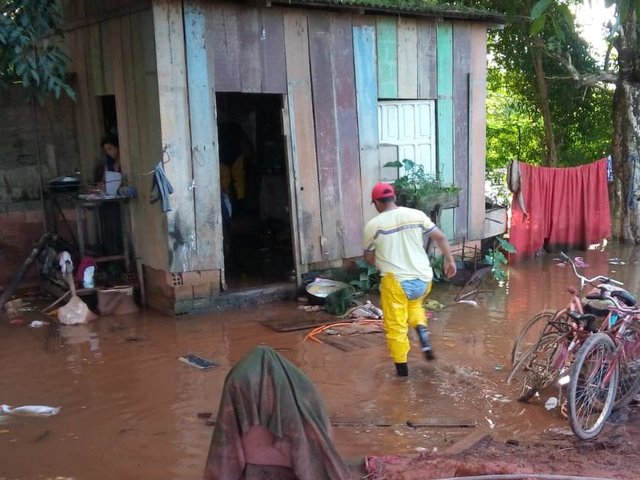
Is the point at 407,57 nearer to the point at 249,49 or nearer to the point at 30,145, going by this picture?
the point at 249,49

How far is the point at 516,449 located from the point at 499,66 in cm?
1336

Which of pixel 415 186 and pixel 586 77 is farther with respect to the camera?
pixel 586 77

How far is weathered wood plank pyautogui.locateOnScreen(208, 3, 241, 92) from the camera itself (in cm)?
830

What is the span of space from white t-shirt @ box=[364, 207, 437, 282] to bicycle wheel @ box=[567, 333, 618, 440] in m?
1.72

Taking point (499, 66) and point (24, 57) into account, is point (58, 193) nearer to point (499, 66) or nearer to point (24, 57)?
point (24, 57)

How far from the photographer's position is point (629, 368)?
5.22 meters

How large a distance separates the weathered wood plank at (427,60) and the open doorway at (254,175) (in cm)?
274

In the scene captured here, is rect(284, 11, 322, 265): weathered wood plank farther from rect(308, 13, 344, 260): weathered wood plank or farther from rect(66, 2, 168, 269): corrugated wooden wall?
rect(66, 2, 168, 269): corrugated wooden wall

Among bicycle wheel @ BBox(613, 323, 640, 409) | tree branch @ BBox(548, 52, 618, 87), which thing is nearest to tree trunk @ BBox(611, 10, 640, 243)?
tree branch @ BBox(548, 52, 618, 87)

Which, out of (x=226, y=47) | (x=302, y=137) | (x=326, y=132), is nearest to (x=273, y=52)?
(x=226, y=47)

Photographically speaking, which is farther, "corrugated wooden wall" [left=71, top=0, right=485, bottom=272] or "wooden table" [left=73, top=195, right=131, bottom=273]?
"wooden table" [left=73, top=195, right=131, bottom=273]

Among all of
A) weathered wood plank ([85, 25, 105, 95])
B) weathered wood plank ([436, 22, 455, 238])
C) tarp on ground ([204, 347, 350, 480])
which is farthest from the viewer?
weathered wood plank ([436, 22, 455, 238])

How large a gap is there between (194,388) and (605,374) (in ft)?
11.0

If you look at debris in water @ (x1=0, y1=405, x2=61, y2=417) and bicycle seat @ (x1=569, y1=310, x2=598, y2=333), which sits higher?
bicycle seat @ (x1=569, y1=310, x2=598, y2=333)
